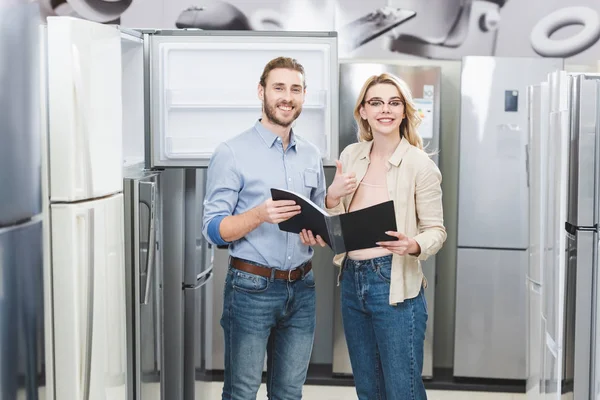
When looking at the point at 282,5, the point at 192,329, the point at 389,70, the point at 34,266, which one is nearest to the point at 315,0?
the point at 282,5

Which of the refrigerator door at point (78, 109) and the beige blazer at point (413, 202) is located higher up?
the refrigerator door at point (78, 109)

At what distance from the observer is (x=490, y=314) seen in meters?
4.77

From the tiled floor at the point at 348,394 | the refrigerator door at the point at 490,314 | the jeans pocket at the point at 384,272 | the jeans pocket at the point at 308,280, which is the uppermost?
the jeans pocket at the point at 384,272

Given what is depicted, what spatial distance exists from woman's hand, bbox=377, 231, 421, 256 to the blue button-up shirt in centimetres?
30

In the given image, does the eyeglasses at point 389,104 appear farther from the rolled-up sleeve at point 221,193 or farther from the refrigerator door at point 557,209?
the refrigerator door at point 557,209

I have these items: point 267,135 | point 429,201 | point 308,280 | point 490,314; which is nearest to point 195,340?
point 308,280

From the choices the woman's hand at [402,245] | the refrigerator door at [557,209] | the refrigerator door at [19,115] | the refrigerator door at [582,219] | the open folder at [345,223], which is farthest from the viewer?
the refrigerator door at [557,209]

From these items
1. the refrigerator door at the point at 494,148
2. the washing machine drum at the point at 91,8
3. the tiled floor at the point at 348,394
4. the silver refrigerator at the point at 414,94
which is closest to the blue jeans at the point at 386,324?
the tiled floor at the point at 348,394

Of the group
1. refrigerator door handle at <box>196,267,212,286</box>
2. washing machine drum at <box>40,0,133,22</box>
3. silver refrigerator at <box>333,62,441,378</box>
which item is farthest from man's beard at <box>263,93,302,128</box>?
washing machine drum at <box>40,0,133,22</box>

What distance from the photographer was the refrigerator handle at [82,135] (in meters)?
2.26

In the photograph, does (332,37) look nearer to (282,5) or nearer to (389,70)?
(389,70)

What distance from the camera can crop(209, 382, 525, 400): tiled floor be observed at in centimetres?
458

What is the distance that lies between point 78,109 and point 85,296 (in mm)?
522

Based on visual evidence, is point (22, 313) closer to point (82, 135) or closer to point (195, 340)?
point (82, 135)
